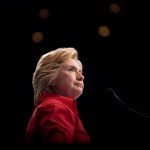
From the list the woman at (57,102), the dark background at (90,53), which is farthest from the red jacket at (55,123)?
the dark background at (90,53)

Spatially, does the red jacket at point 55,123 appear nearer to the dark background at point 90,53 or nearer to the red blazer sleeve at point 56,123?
the red blazer sleeve at point 56,123

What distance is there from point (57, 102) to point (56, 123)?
0.17 metres

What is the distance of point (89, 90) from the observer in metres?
2.30

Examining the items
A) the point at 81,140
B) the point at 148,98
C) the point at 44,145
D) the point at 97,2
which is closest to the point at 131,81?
the point at 148,98

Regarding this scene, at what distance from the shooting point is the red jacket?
1.27 metres

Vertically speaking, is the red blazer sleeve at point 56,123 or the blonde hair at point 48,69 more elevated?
the blonde hair at point 48,69

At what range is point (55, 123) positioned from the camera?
129 centimetres

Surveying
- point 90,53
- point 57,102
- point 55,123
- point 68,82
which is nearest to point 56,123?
point 55,123

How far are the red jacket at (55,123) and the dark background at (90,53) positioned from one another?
751 mm

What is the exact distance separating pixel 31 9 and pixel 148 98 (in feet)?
4.07

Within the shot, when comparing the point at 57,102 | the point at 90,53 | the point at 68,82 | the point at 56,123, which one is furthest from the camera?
the point at 90,53

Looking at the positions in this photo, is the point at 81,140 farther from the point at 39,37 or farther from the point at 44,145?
the point at 39,37

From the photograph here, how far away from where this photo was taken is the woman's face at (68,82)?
1.62 metres

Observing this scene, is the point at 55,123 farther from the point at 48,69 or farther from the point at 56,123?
the point at 48,69
